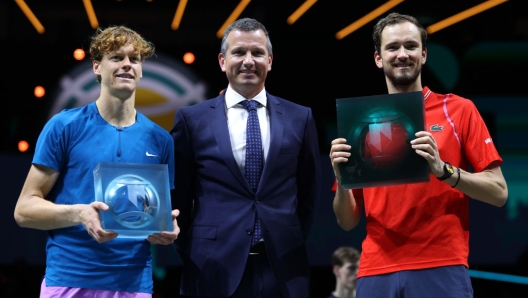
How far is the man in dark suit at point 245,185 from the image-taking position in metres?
2.99

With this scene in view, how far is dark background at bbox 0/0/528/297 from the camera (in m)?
6.54

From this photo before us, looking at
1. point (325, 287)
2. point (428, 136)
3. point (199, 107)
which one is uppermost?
point (199, 107)

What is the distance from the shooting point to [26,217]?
9.50ft

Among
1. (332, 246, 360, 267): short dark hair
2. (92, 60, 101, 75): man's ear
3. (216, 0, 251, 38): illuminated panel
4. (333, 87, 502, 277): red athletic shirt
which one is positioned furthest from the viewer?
(216, 0, 251, 38): illuminated panel

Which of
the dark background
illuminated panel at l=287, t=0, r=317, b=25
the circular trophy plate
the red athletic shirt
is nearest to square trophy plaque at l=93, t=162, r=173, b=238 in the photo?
the circular trophy plate

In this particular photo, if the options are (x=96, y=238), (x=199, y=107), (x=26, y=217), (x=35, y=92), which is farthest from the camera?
(x=35, y=92)

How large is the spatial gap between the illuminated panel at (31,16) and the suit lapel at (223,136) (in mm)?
3834

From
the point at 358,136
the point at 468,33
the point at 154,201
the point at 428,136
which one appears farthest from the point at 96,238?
the point at 468,33

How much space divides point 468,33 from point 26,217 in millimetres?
4918

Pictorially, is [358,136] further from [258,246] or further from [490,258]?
[490,258]

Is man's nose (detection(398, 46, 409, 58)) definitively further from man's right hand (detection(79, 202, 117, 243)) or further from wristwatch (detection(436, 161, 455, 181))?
man's right hand (detection(79, 202, 117, 243))

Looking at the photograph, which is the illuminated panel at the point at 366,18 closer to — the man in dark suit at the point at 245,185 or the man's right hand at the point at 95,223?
the man in dark suit at the point at 245,185

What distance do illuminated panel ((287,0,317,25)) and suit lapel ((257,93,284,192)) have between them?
359 cm

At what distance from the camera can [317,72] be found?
682cm
